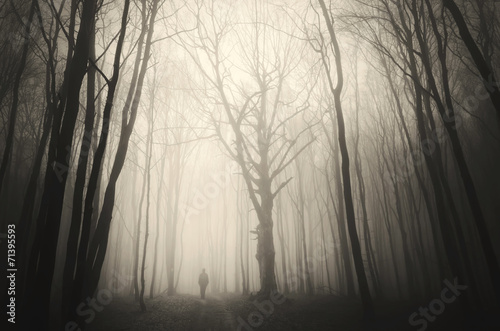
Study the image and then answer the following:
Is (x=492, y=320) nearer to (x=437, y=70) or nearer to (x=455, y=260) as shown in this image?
(x=455, y=260)

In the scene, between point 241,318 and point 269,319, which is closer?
point 269,319

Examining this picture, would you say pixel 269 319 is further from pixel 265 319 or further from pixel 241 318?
pixel 241 318

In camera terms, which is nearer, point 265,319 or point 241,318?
point 265,319

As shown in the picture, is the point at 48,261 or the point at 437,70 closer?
the point at 48,261

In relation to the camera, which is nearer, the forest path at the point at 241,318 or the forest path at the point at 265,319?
the forest path at the point at 265,319

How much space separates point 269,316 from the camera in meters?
6.50

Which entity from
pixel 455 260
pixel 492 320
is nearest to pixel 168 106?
pixel 455 260

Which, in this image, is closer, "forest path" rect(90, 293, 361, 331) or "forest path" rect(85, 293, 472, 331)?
"forest path" rect(85, 293, 472, 331)

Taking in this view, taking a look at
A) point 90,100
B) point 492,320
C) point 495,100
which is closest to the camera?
point 495,100

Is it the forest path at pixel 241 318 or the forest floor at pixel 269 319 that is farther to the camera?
the forest path at pixel 241 318

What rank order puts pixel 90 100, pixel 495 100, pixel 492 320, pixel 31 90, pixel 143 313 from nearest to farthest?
pixel 495 100 → pixel 90 100 → pixel 492 320 → pixel 143 313 → pixel 31 90

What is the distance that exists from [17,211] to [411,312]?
2046 centimetres

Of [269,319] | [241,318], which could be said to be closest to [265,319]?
[269,319]

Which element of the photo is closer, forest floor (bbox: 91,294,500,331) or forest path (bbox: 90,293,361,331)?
forest floor (bbox: 91,294,500,331)
